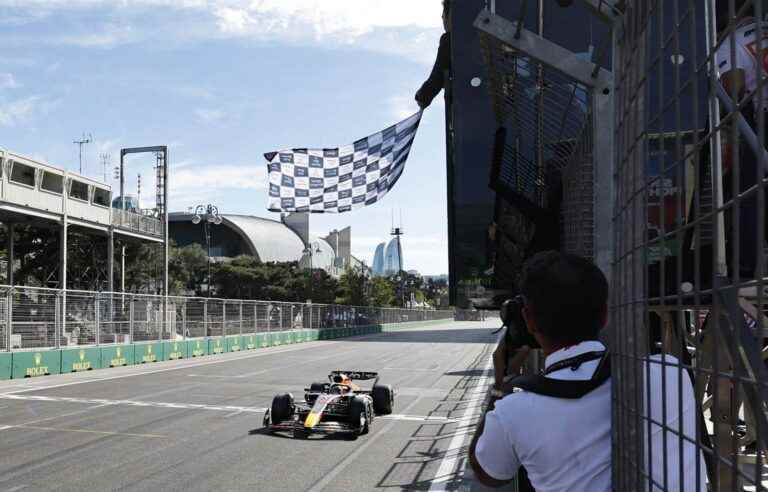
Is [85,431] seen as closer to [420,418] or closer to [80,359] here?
[420,418]

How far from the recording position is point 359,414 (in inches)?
356

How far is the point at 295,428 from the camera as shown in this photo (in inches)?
351

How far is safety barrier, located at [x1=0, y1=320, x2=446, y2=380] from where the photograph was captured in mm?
16688

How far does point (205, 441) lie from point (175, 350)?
1611cm

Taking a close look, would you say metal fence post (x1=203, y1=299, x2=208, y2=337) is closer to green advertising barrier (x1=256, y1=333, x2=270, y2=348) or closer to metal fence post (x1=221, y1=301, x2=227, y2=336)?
metal fence post (x1=221, y1=301, x2=227, y2=336)

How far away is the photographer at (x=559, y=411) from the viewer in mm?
1830

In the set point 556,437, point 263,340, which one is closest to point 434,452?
point 556,437

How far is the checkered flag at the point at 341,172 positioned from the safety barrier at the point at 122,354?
6.24 metres

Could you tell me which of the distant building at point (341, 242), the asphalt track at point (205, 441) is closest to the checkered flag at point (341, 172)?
the asphalt track at point (205, 441)

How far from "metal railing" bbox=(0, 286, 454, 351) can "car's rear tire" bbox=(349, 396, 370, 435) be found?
10.6 m

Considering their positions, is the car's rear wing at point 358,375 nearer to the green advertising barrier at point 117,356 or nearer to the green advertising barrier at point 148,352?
the green advertising barrier at point 117,356

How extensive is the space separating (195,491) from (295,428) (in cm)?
280

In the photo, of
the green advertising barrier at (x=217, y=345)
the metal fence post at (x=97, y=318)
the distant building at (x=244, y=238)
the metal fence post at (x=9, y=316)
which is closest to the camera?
the metal fence post at (x=9, y=316)

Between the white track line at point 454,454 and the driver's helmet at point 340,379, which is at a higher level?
the driver's helmet at point 340,379
